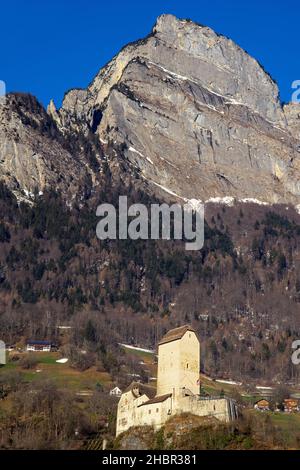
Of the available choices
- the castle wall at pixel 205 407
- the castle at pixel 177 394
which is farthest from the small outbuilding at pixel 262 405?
the castle wall at pixel 205 407

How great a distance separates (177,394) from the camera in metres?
99.9

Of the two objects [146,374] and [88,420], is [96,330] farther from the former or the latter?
[88,420]

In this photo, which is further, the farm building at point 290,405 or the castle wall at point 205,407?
the farm building at point 290,405

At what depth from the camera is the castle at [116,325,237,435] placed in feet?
321

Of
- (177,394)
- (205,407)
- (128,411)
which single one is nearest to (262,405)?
(128,411)

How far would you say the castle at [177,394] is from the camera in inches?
3848

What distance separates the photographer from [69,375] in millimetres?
162625

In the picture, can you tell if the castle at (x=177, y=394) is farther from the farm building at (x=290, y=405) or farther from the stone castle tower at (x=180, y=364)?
the farm building at (x=290, y=405)

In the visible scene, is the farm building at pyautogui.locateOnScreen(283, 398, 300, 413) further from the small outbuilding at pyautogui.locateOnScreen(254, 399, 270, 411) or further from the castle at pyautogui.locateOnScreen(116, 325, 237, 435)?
the castle at pyautogui.locateOnScreen(116, 325, 237, 435)

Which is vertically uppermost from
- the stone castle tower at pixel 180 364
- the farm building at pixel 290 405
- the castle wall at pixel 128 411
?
the stone castle tower at pixel 180 364

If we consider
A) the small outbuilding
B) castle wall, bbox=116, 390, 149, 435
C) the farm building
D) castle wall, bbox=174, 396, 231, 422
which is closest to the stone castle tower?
castle wall, bbox=174, 396, 231, 422

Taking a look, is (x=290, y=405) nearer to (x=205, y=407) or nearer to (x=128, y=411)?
(x=128, y=411)
